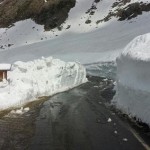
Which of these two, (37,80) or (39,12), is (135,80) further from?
(39,12)

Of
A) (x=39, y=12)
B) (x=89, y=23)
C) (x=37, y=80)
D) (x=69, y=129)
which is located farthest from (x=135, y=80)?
(x=39, y=12)

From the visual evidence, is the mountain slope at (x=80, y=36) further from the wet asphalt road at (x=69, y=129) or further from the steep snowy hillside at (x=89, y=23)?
the wet asphalt road at (x=69, y=129)

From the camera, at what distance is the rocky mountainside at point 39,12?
211ft

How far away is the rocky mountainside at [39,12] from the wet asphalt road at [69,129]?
4471 centimetres

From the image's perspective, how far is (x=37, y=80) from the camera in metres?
23.5

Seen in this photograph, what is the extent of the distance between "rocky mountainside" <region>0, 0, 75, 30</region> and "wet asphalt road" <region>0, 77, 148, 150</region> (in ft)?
147

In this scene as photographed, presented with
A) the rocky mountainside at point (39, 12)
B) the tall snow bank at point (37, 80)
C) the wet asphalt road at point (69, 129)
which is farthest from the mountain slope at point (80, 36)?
the wet asphalt road at point (69, 129)

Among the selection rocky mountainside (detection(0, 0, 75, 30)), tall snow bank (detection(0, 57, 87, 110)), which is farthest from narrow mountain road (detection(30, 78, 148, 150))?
rocky mountainside (detection(0, 0, 75, 30))

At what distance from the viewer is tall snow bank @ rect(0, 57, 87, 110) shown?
19.6 meters

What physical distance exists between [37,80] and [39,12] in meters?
45.2

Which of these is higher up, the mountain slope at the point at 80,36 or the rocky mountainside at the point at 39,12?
the rocky mountainside at the point at 39,12

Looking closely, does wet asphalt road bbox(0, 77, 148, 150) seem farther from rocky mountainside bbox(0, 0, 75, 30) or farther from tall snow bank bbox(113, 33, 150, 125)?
rocky mountainside bbox(0, 0, 75, 30)

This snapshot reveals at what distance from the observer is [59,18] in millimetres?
63906

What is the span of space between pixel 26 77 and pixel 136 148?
1272 cm
